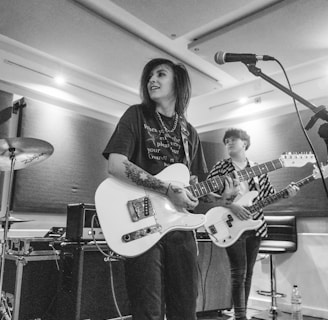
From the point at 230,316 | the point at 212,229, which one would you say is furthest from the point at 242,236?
the point at 230,316

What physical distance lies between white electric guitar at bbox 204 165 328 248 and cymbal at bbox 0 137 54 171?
146cm

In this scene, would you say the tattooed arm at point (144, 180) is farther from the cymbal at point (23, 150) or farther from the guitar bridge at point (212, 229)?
the guitar bridge at point (212, 229)

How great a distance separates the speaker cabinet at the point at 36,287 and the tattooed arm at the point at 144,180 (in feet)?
5.18

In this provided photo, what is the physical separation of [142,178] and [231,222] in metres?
1.73

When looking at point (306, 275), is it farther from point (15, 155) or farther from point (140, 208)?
point (15, 155)

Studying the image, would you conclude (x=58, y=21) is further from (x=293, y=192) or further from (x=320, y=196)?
(x=320, y=196)

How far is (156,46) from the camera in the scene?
3730mm

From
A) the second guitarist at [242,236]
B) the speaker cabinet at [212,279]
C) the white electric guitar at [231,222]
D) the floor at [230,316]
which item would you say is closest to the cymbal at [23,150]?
the second guitarist at [242,236]

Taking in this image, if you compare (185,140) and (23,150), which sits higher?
(23,150)

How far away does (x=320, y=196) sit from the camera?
3.78 m

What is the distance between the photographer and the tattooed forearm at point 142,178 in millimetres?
1435

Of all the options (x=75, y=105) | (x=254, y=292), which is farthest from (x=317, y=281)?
(x=75, y=105)

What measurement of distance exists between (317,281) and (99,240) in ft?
8.13

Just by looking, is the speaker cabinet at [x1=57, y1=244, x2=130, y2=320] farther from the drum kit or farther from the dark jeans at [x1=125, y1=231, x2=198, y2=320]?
the dark jeans at [x1=125, y1=231, x2=198, y2=320]
